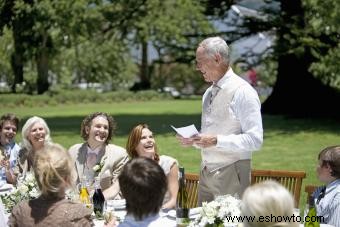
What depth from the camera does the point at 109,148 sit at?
5.93 meters

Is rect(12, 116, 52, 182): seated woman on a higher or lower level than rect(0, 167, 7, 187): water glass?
higher

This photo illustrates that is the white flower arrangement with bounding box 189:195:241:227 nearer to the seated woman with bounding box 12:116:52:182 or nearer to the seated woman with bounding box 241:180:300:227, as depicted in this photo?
the seated woman with bounding box 241:180:300:227

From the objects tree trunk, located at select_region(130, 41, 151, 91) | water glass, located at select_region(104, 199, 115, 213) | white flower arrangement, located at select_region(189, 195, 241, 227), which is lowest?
tree trunk, located at select_region(130, 41, 151, 91)

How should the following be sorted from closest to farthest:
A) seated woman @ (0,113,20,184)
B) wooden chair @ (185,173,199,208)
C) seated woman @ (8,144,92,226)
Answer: seated woman @ (8,144,92,226)
wooden chair @ (185,173,199,208)
seated woman @ (0,113,20,184)

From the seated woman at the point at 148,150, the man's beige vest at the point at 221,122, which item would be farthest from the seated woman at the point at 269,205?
the seated woman at the point at 148,150

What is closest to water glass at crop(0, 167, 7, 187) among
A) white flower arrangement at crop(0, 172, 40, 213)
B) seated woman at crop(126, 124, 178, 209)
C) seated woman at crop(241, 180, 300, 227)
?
seated woman at crop(126, 124, 178, 209)

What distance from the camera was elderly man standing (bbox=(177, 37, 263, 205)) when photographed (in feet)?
16.1

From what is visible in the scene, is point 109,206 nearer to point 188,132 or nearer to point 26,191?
point 26,191

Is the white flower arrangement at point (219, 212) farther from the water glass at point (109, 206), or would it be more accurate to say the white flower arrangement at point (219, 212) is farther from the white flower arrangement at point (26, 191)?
the white flower arrangement at point (26, 191)

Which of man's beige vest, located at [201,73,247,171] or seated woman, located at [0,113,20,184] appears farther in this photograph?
seated woman, located at [0,113,20,184]

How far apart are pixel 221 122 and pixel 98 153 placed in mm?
1358

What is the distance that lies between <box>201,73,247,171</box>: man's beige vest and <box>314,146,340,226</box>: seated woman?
2.42 feet

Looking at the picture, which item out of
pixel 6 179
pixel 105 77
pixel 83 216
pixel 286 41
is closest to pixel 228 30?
pixel 286 41

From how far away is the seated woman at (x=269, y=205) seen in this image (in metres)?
2.88
